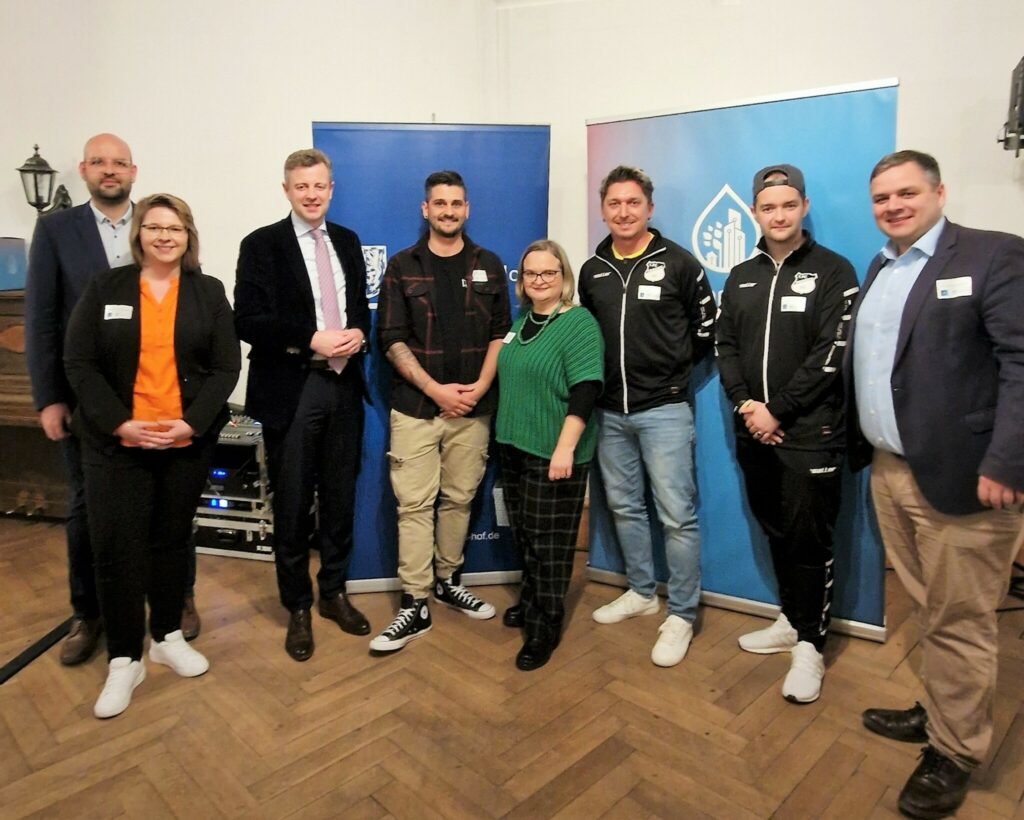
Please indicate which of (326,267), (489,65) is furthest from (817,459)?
(489,65)

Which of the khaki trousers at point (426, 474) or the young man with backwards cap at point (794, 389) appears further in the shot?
the khaki trousers at point (426, 474)

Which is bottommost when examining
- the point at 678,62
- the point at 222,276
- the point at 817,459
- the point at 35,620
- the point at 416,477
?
the point at 35,620

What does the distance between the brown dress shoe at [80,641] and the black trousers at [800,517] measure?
8.15 ft

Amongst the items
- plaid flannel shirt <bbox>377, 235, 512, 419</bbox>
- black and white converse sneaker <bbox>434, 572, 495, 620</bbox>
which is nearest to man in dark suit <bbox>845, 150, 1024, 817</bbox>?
plaid flannel shirt <bbox>377, 235, 512, 419</bbox>

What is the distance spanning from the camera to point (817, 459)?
2174 mm

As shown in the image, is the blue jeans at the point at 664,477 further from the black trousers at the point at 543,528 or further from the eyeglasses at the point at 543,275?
the eyeglasses at the point at 543,275

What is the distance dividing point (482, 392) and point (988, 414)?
5.25ft

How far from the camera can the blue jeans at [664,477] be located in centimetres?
254

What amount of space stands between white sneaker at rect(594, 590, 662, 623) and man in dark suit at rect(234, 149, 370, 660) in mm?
1104

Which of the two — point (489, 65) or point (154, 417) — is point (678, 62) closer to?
point (489, 65)

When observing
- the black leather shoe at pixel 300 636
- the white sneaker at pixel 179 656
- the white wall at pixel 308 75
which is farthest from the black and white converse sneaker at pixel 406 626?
the white wall at pixel 308 75

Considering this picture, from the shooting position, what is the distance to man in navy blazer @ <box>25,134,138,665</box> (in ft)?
7.52

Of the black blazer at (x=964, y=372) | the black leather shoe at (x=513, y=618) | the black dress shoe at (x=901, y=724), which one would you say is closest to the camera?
the black blazer at (x=964, y=372)

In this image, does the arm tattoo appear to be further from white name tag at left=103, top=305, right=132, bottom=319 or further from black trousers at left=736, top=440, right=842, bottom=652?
black trousers at left=736, top=440, right=842, bottom=652
